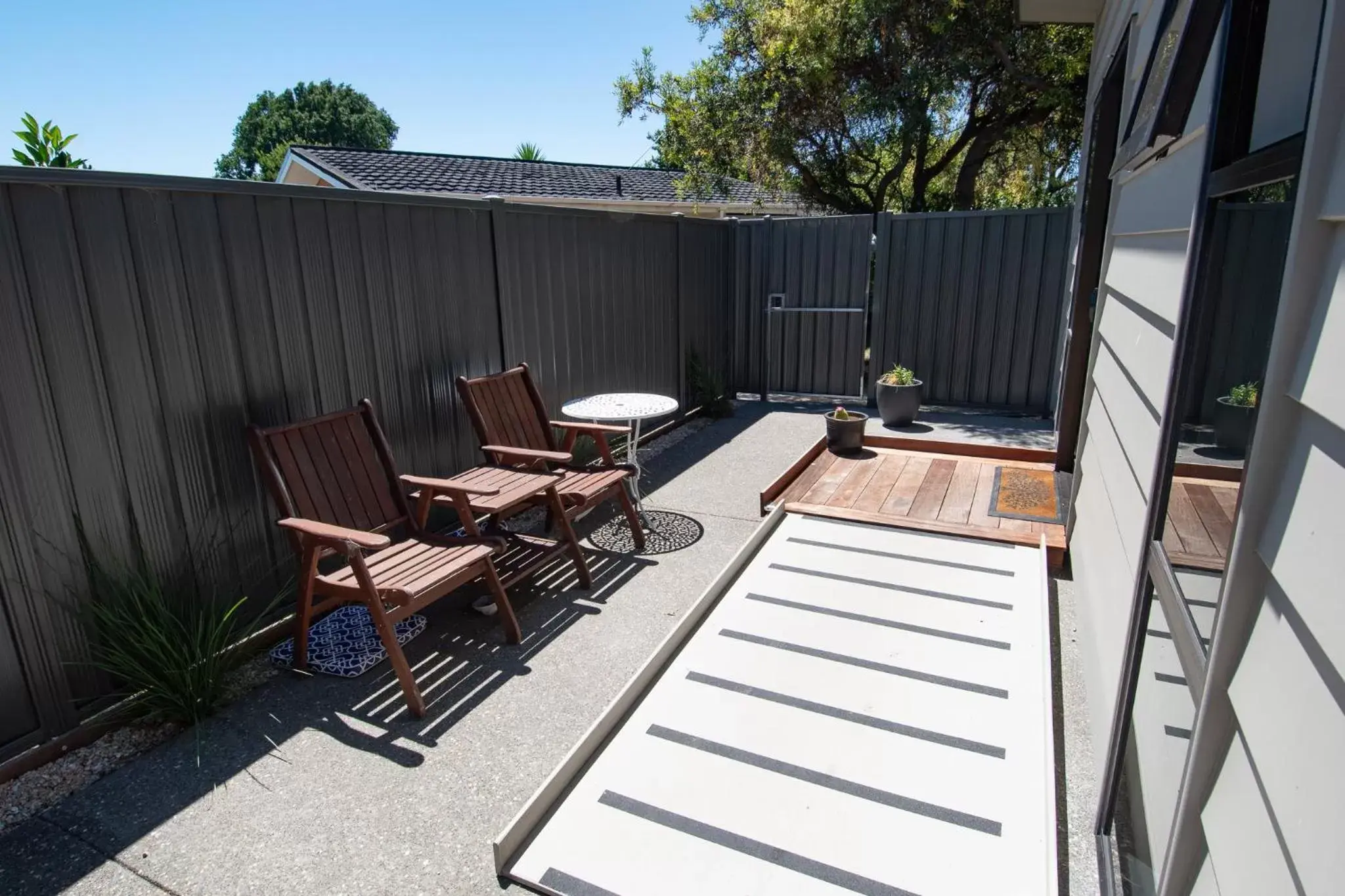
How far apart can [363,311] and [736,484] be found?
2.56m

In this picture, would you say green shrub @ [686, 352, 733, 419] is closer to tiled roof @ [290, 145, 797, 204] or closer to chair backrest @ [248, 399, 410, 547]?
chair backrest @ [248, 399, 410, 547]

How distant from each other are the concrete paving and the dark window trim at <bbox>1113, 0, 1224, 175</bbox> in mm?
1717

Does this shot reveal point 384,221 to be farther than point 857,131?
No

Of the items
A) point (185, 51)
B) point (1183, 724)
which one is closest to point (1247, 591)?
point (1183, 724)

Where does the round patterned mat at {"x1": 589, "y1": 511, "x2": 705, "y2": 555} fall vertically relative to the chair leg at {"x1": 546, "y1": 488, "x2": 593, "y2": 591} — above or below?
below

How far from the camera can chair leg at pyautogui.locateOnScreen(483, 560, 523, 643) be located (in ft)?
9.18

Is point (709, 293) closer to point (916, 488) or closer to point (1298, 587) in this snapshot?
point (916, 488)

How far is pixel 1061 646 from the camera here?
2.75 m

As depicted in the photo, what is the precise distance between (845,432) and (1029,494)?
1265 millimetres

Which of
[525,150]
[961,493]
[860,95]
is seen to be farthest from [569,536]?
[525,150]

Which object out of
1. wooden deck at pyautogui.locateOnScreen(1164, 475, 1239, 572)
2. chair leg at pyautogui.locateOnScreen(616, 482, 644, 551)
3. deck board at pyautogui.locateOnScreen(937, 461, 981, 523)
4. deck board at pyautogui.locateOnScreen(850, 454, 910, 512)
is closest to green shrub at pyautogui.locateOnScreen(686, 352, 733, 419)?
deck board at pyautogui.locateOnScreen(850, 454, 910, 512)

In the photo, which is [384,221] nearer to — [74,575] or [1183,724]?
[74,575]

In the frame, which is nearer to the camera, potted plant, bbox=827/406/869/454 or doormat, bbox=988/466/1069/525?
doormat, bbox=988/466/1069/525

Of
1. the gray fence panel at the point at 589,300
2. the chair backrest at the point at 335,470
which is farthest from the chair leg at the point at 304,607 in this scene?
the gray fence panel at the point at 589,300
